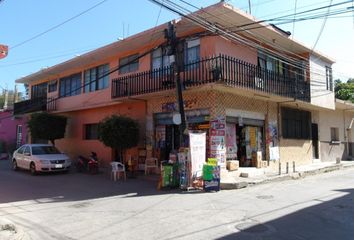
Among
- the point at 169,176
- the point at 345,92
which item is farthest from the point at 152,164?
the point at 345,92

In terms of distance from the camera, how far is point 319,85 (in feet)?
74.5

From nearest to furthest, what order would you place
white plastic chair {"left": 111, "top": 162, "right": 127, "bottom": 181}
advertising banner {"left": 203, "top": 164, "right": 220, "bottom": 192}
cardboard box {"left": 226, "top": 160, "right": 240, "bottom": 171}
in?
advertising banner {"left": 203, "top": 164, "right": 220, "bottom": 192}
cardboard box {"left": 226, "top": 160, "right": 240, "bottom": 171}
white plastic chair {"left": 111, "top": 162, "right": 127, "bottom": 181}

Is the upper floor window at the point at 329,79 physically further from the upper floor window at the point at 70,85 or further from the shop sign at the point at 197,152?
the upper floor window at the point at 70,85

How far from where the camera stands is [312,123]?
80.1 ft

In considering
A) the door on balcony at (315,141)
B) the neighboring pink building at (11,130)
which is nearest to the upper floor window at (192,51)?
the door on balcony at (315,141)

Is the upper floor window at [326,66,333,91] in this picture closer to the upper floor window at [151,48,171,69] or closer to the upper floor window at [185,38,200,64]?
the upper floor window at [185,38,200,64]

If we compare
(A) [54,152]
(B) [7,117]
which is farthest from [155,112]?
(B) [7,117]

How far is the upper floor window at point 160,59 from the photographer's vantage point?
1833cm

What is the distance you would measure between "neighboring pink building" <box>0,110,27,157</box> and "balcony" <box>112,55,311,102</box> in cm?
1550

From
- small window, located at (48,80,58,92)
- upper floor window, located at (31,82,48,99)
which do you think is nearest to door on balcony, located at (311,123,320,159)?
small window, located at (48,80,58,92)

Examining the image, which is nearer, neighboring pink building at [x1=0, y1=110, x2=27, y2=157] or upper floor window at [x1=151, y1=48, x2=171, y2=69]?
upper floor window at [x1=151, y1=48, x2=171, y2=69]

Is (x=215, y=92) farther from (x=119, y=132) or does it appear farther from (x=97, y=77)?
(x=97, y=77)

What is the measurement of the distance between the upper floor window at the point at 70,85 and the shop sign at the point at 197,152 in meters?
12.8

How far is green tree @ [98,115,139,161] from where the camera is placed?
1777cm
